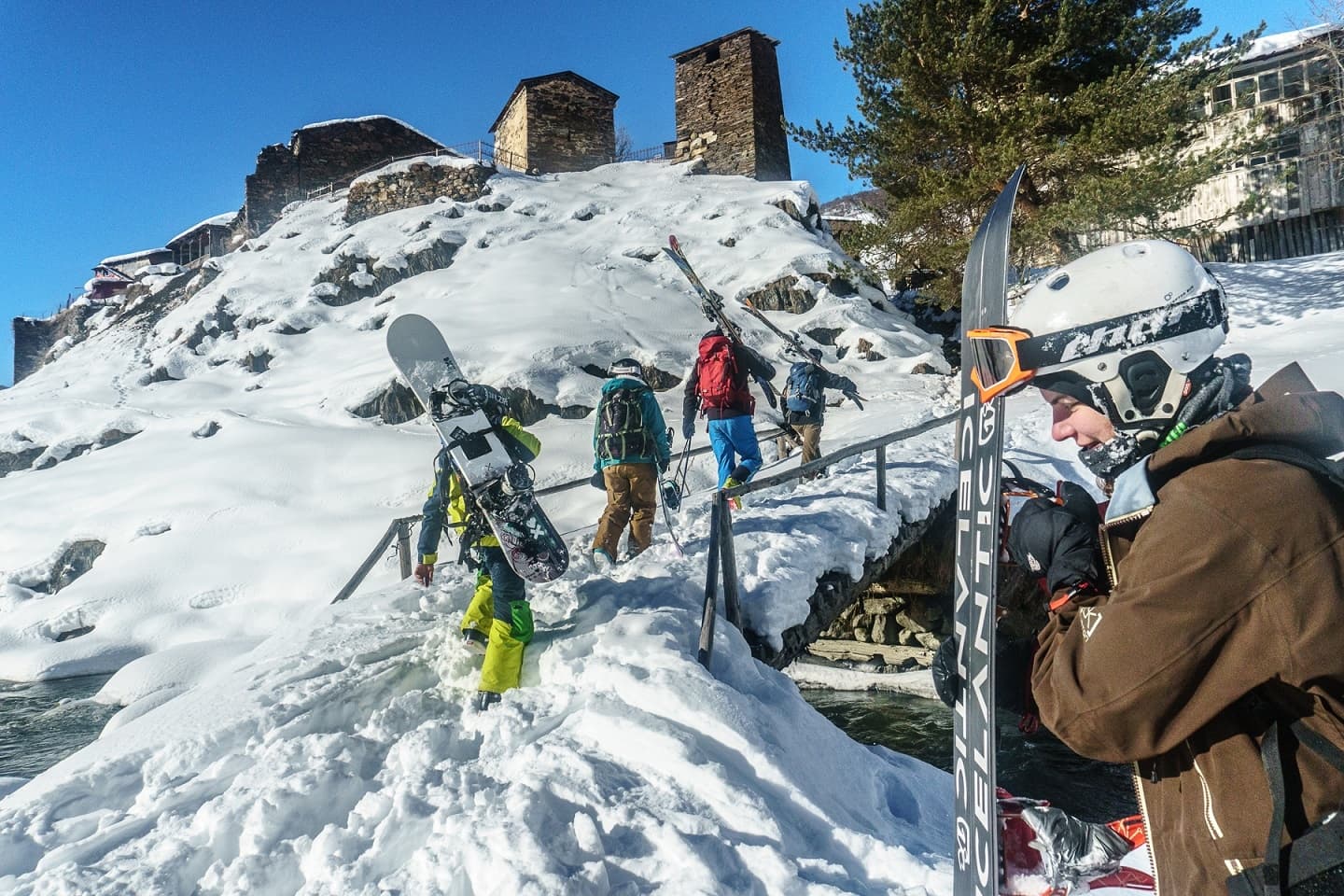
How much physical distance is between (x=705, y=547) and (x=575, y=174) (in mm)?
32106

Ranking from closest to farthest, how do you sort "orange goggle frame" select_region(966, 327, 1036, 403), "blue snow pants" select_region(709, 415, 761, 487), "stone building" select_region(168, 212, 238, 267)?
"orange goggle frame" select_region(966, 327, 1036, 403) < "blue snow pants" select_region(709, 415, 761, 487) < "stone building" select_region(168, 212, 238, 267)

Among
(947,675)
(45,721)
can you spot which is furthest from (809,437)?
(45,721)

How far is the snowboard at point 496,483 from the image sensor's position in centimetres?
420

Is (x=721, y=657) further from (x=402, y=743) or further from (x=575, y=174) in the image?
(x=575, y=174)

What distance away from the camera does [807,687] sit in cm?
961

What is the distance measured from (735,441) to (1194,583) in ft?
19.8

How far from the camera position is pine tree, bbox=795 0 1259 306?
44.9 feet

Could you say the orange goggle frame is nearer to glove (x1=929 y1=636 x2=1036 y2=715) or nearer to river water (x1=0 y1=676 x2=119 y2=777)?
glove (x1=929 y1=636 x2=1036 y2=715)

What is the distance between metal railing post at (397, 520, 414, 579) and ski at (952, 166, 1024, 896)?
17.9 ft

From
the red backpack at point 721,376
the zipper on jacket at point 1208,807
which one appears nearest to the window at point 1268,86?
the red backpack at point 721,376

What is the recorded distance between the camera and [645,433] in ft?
19.3

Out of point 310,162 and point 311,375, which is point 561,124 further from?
point 311,375

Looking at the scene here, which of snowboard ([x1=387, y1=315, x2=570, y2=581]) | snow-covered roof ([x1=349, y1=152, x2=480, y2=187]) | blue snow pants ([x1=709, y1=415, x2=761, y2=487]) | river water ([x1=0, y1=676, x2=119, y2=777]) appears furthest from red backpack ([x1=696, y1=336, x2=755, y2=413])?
snow-covered roof ([x1=349, y1=152, x2=480, y2=187])

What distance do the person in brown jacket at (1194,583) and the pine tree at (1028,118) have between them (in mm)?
14234
